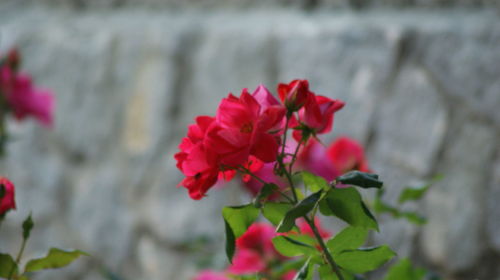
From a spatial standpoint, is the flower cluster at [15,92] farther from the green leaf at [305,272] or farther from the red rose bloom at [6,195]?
the green leaf at [305,272]

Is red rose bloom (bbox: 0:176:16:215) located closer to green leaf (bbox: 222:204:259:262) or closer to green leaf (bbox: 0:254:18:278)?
green leaf (bbox: 0:254:18:278)

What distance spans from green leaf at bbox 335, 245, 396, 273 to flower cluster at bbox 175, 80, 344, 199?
0.29ft

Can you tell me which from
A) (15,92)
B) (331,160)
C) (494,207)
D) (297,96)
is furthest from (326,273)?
(494,207)

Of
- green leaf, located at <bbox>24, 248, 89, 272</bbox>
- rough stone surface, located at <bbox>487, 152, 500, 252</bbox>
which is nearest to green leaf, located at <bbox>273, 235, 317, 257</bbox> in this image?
green leaf, located at <bbox>24, 248, 89, 272</bbox>

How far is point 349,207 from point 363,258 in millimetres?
60

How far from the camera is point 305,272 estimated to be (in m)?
0.46

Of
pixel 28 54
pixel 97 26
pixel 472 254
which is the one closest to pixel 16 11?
pixel 28 54

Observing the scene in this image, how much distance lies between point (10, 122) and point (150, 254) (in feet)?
1.97

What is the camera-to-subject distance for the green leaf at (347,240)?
49 cm

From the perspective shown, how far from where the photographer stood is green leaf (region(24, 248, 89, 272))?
1.77 ft

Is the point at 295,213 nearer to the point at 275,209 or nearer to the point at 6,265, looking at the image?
the point at 275,209

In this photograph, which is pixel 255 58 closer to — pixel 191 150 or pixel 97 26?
pixel 97 26

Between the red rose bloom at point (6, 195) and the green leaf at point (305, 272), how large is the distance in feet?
0.78

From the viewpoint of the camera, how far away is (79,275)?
2148mm
